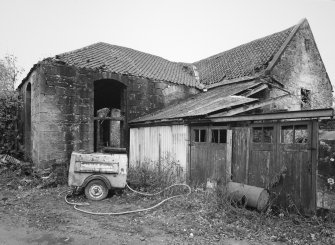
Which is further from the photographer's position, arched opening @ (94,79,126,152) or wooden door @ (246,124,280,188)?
arched opening @ (94,79,126,152)

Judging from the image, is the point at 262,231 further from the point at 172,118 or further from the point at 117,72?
the point at 117,72

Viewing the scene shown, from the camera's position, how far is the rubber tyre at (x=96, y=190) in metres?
8.41

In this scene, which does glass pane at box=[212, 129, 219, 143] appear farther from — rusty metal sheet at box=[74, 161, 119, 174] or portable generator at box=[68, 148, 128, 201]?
rusty metal sheet at box=[74, 161, 119, 174]

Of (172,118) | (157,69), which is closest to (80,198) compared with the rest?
(172,118)

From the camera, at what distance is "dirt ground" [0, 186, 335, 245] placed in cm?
533

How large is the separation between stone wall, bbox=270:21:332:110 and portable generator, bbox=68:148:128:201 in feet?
28.3

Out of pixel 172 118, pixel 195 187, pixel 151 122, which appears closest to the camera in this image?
pixel 195 187

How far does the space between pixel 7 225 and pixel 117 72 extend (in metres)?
8.73

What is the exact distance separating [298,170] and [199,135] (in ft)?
12.3

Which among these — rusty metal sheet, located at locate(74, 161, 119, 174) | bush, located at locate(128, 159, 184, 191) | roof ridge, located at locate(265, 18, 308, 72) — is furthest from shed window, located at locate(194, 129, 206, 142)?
roof ridge, located at locate(265, 18, 308, 72)

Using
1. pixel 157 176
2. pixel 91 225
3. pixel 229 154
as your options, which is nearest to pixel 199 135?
pixel 229 154

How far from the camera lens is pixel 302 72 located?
50.1ft

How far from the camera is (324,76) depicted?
1656 centimetres

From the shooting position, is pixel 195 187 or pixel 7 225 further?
pixel 195 187
